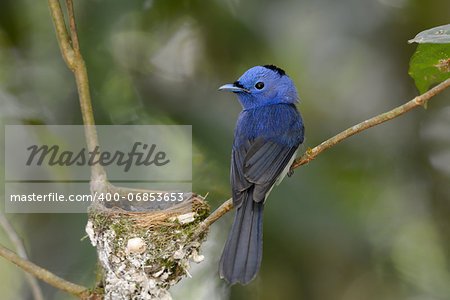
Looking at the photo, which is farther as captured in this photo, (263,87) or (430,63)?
(263,87)

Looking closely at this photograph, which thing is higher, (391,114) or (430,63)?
(430,63)

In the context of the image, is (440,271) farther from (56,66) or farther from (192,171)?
(56,66)

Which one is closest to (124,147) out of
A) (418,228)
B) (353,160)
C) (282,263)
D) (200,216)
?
(200,216)

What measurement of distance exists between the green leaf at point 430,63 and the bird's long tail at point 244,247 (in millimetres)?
1186

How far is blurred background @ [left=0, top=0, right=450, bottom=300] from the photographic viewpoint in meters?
4.43

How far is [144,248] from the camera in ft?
11.0

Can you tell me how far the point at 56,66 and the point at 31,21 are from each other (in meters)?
0.45

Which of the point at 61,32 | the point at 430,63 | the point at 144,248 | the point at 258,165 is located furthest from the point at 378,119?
the point at 61,32

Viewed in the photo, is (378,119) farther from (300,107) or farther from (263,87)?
(300,107)

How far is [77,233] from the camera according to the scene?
4.30 metres
